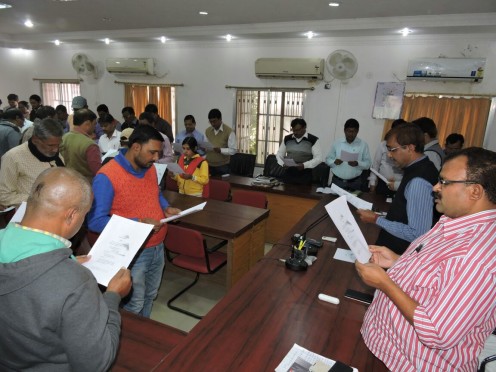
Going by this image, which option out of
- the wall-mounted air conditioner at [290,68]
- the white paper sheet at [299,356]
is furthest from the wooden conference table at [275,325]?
the wall-mounted air conditioner at [290,68]

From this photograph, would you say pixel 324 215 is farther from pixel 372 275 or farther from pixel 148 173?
pixel 372 275

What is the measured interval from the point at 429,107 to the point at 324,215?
3.70 metres

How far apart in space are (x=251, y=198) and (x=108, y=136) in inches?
107

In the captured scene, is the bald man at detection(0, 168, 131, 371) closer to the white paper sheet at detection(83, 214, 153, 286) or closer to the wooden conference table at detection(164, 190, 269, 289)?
the white paper sheet at detection(83, 214, 153, 286)

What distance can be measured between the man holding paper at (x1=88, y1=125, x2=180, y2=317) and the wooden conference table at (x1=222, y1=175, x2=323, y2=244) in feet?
7.38

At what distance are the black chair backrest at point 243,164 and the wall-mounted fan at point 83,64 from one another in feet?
15.1

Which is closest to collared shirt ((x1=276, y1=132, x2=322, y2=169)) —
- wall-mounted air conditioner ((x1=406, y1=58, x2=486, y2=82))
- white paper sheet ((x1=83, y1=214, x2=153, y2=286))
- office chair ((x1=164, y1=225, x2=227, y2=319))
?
office chair ((x1=164, y1=225, x2=227, y2=319))

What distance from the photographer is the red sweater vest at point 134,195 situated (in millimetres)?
1963

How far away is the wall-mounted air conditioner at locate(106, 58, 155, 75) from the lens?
720cm

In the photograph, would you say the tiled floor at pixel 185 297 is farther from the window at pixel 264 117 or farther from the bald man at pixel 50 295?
the window at pixel 264 117

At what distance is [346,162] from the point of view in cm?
445

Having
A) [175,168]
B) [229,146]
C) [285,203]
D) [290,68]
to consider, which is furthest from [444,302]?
[290,68]

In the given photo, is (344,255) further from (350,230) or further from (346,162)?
(346,162)

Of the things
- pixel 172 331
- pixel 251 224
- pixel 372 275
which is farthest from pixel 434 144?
pixel 172 331
